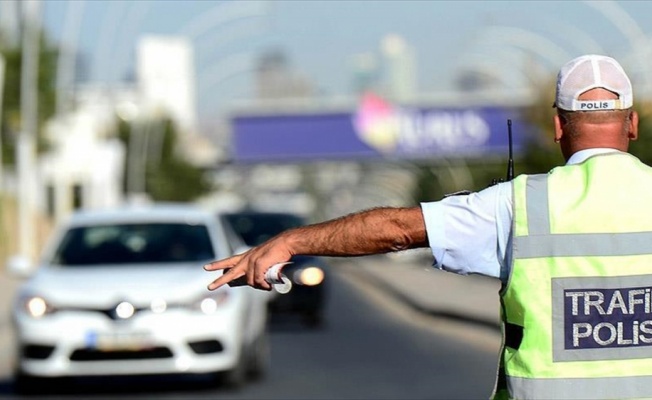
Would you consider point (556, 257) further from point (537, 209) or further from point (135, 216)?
point (135, 216)

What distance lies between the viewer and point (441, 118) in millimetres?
74562

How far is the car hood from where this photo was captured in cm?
1379

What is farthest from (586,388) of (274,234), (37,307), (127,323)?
(274,234)

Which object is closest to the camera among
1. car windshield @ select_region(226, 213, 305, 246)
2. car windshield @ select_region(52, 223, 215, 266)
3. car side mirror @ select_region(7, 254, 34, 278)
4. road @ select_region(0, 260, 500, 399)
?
road @ select_region(0, 260, 500, 399)

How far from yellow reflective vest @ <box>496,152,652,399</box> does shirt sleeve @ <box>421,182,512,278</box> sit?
45mm

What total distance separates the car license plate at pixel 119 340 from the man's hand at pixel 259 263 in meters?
9.63

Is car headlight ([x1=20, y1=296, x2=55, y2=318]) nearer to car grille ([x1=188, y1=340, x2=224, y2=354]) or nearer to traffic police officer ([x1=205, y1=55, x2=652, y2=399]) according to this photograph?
car grille ([x1=188, y1=340, x2=224, y2=354])

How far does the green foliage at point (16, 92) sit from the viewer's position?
57469 millimetres

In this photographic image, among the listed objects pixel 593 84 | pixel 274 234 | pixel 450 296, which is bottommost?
pixel 450 296

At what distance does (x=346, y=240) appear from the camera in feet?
13.6

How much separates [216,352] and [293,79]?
163834mm

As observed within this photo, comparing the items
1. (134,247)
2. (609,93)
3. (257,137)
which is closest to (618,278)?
(609,93)

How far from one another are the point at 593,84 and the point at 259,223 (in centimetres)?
2198

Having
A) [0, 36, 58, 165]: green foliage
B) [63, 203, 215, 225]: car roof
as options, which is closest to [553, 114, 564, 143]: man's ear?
[63, 203, 215, 225]: car roof
